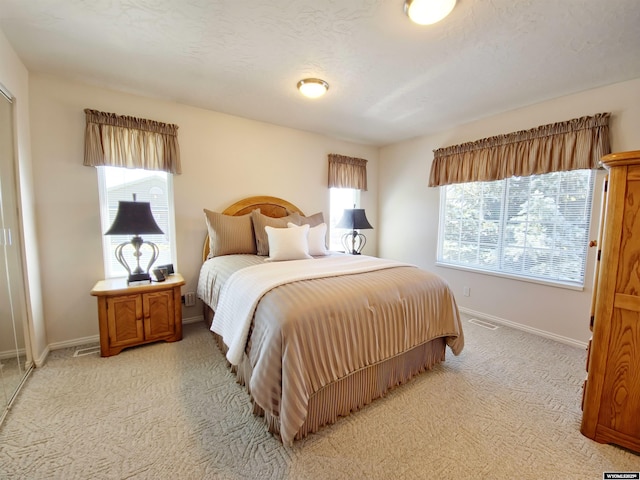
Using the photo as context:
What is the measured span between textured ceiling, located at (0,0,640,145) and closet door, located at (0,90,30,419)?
73 centimetres

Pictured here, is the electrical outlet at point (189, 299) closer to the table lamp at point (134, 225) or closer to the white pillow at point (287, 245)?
the table lamp at point (134, 225)

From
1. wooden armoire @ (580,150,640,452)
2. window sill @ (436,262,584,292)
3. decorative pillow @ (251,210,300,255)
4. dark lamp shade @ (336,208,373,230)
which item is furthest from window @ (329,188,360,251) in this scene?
wooden armoire @ (580,150,640,452)

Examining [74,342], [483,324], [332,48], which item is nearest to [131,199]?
[74,342]

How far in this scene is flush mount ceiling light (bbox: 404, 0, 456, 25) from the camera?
146 cm

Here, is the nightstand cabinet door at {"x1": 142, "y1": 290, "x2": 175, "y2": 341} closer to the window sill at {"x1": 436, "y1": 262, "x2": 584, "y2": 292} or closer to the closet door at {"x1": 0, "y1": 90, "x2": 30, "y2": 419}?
the closet door at {"x1": 0, "y1": 90, "x2": 30, "y2": 419}

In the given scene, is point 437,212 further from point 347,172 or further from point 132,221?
point 132,221

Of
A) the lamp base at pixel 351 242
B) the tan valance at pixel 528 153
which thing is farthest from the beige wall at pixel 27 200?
the tan valance at pixel 528 153

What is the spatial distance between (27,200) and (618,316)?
13.6 ft

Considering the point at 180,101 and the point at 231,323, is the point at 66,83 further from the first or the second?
the point at 231,323

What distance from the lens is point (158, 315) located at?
2.57m

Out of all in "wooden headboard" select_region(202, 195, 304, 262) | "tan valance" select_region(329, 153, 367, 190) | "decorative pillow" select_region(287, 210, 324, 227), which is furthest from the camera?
"tan valance" select_region(329, 153, 367, 190)

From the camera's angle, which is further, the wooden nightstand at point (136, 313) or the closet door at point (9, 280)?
the wooden nightstand at point (136, 313)

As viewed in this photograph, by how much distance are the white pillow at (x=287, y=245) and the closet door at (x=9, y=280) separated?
1858mm

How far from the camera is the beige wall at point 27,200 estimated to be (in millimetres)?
2035
